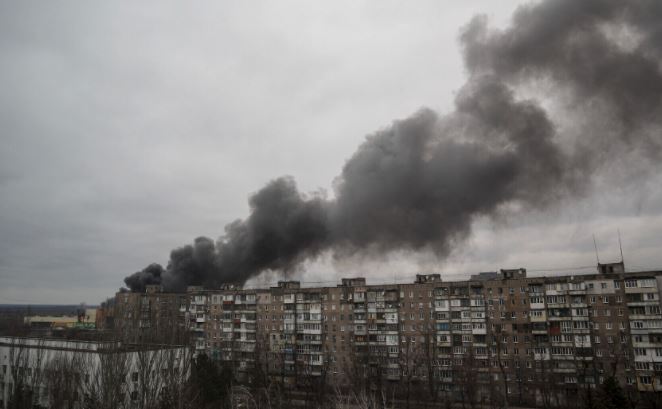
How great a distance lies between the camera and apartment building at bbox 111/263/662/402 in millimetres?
41844

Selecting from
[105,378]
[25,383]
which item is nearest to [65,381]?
[105,378]

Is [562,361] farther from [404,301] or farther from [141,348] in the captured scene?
[141,348]

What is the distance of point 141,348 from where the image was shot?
2594cm

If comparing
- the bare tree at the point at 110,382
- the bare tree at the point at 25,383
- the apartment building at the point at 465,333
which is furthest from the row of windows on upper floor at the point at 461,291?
the bare tree at the point at 110,382

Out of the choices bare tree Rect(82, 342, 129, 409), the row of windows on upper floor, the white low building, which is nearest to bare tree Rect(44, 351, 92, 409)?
the white low building

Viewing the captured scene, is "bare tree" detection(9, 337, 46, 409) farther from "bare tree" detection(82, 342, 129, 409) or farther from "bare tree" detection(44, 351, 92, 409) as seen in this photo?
"bare tree" detection(82, 342, 129, 409)

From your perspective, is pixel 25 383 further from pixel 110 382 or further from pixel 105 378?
pixel 110 382

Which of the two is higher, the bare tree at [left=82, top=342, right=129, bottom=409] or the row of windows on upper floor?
the row of windows on upper floor

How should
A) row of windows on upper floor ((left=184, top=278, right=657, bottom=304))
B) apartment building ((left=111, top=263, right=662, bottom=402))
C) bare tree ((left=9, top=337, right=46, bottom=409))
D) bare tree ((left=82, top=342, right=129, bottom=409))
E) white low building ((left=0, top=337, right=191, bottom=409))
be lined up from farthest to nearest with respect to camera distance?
row of windows on upper floor ((left=184, top=278, right=657, bottom=304)), apartment building ((left=111, top=263, right=662, bottom=402)), bare tree ((left=9, top=337, right=46, bottom=409)), white low building ((left=0, top=337, right=191, bottom=409)), bare tree ((left=82, top=342, right=129, bottom=409))

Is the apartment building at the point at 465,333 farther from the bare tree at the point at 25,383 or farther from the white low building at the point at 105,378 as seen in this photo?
the bare tree at the point at 25,383

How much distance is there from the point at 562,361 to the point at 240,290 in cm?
3997

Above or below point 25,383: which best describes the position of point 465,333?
above

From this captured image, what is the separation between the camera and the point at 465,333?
47.7 metres

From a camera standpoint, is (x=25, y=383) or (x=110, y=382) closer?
(x=110, y=382)
